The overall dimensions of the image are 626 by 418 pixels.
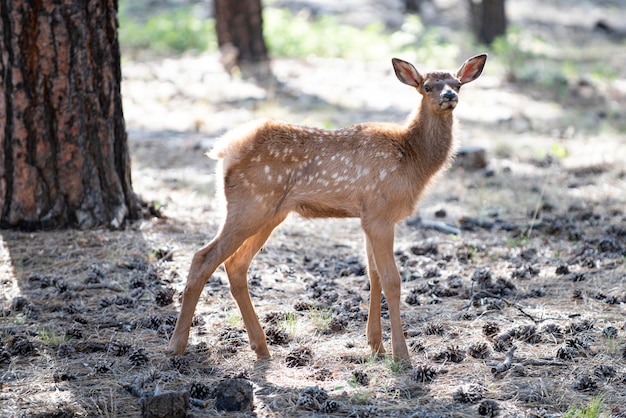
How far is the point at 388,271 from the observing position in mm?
5867

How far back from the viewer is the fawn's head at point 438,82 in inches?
242

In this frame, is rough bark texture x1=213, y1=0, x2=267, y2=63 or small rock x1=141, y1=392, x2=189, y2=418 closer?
small rock x1=141, y1=392, x2=189, y2=418

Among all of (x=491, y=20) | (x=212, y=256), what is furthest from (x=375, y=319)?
(x=491, y=20)

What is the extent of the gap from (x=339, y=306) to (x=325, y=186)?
1243 mm

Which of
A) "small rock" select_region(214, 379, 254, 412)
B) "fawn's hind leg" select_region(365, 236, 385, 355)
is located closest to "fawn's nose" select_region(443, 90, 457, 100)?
"fawn's hind leg" select_region(365, 236, 385, 355)

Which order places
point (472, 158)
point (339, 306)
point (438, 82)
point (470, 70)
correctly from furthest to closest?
point (472, 158)
point (339, 306)
point (470, 70)
point (438, 82)

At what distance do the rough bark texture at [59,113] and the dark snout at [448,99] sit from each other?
3.55 meters

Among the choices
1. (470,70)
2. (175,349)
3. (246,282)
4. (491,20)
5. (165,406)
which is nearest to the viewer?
(165,406)

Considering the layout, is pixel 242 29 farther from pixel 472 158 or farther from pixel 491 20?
pixel 472 158

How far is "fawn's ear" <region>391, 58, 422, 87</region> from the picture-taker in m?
6.45

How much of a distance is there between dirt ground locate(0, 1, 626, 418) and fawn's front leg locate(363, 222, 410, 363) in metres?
0.24

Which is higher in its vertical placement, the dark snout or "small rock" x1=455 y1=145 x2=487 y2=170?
the dark snout

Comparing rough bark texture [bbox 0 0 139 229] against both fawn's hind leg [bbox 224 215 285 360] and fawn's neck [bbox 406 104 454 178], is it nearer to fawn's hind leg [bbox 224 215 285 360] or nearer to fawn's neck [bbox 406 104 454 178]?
fawn's hind leg [bbox 224 215 285 360]

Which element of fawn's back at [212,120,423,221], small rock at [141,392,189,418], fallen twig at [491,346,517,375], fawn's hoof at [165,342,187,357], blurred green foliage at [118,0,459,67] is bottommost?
fallen twig at [491,346,517,375]
